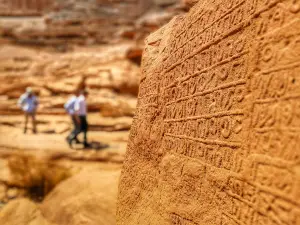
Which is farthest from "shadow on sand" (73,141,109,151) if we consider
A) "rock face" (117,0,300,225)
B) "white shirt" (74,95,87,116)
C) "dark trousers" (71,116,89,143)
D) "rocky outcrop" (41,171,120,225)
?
"rock face" (117,0,300,225)

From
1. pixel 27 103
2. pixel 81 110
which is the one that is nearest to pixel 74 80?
pixel 27 103

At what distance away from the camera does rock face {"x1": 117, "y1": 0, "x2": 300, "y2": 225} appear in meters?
1.19

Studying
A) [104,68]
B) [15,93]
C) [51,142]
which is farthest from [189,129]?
[15,93]

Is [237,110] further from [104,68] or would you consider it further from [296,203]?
[104,68]

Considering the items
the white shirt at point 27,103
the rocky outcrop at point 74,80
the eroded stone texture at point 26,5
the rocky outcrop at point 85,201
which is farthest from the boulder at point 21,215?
the eroded stone texture at point 26,5

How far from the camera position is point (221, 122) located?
5.19ft

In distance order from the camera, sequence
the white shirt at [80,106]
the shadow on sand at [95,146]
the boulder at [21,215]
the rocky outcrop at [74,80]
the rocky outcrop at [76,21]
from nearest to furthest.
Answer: the boulder at [21,215], the white shirt at [80,106], the shadow on sand at [95,146], the rocky outcrop at [74,80], the rocky outcrop at [76,21]

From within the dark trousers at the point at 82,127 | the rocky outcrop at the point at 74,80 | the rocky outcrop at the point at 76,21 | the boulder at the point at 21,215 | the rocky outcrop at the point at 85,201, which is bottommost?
the boulder at the point at 21,215

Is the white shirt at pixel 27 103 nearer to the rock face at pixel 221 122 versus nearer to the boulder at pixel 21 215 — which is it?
the boulder at pixel 21 215

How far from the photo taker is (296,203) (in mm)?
1079

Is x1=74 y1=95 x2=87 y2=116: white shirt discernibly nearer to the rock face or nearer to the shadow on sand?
the shadow on sand

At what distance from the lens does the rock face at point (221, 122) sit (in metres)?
1.19

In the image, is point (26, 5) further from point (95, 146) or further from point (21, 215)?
point (21, 215)

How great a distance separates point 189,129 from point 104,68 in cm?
757
